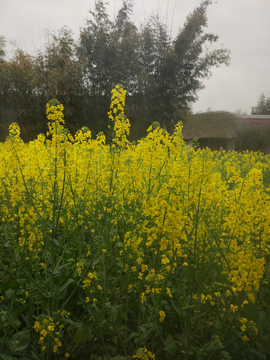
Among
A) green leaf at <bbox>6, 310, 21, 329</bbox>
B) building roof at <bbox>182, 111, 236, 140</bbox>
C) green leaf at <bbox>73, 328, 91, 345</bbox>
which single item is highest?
building roof at <bbox>182, 111, 236, 140</bbox>

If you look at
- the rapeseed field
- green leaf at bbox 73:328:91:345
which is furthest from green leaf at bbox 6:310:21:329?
→ green leaf at bbox 73:328:91:345

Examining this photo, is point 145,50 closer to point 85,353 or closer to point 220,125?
point 220,125

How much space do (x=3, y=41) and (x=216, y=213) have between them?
18796 mm

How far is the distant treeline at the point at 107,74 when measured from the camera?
14711 mm

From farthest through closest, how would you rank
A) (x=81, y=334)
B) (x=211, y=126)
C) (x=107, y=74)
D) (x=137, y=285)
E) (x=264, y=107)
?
(x=264, y=107) < (x=211, y=126) < (x=107, y=74) < (x=137, y=285) < (x=81, y=334)

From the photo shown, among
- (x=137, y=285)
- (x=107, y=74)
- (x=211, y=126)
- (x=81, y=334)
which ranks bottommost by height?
(x=81, y=334)

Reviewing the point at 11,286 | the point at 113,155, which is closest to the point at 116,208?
the point at 113,155

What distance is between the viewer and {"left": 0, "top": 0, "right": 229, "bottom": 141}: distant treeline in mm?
14711

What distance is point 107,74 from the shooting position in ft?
53.3

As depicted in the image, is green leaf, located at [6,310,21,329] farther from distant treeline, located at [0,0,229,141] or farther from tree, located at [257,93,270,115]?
tree, located at [257,93,270,115]

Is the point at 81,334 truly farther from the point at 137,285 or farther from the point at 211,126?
the point at 211,126

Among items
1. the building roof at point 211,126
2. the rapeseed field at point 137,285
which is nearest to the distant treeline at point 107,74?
the building roof at point 211,126

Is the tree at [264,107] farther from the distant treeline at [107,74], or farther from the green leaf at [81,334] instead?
the green leaf at [81,334]

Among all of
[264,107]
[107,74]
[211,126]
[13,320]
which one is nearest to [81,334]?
[13,320]
